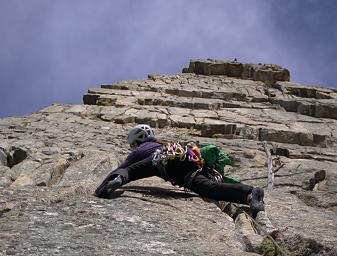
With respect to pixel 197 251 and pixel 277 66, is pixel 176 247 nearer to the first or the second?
pixel 197 251

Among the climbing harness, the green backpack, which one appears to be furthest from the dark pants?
the green backpack

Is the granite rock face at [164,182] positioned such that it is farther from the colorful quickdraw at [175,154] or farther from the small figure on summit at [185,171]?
the colorful quickdraw at [175,154]

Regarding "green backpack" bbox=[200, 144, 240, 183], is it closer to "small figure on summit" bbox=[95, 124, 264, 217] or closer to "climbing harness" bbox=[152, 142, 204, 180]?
"small figure on summit" bbox=[95, 124, 264, 217]

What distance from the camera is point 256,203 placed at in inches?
328

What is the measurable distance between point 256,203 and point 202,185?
37.9 inches

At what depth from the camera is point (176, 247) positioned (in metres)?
6.16

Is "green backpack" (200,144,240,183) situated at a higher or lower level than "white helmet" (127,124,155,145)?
lower

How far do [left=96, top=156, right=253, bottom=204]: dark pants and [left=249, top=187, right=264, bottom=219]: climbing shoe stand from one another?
0.15 m

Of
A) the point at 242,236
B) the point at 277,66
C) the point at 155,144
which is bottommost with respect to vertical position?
the point at 242,236

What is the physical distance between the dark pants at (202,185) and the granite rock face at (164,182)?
0.14 metres

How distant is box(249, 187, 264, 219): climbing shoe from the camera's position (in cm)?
825

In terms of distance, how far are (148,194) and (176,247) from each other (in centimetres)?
266

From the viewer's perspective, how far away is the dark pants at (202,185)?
860 cm

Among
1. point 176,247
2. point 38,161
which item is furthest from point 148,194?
point 38,161
